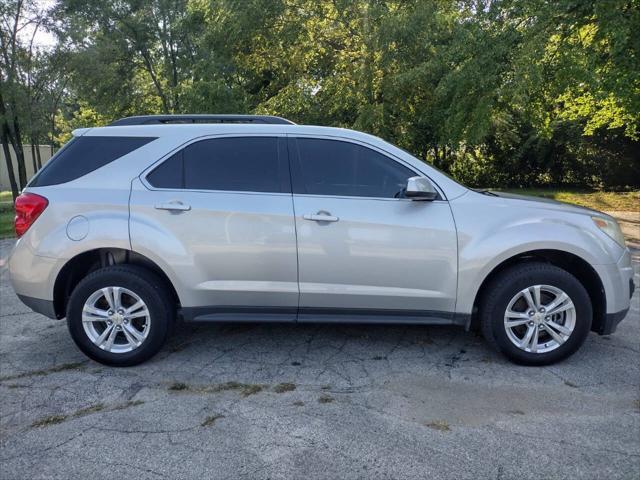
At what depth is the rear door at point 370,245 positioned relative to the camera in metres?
3.81

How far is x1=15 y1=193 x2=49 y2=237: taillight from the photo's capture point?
3.89 metres

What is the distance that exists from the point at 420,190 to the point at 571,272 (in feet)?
4.80

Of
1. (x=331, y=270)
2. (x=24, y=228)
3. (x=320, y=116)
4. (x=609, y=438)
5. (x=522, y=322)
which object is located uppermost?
(x=320, y=116)

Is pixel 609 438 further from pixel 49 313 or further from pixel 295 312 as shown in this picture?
pixel 49 313

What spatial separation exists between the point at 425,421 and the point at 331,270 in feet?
4.15

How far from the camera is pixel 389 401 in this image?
11.0 ft

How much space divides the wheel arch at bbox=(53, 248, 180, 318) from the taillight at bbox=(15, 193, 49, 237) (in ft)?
1.40

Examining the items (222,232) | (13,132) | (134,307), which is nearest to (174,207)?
(222,232)

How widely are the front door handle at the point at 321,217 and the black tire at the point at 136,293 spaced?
4.05ft

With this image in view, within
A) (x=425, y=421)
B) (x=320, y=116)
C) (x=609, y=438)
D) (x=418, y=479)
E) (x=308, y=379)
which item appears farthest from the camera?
(x=320, y=116)

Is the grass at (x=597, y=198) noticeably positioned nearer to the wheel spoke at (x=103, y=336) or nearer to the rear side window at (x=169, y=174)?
the rear side window at (x=169, y=174)

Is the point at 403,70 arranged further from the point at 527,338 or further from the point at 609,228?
the point at 527,338

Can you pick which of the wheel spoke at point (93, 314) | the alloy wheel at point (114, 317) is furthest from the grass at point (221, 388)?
the wheel spoke at point (93, 314)

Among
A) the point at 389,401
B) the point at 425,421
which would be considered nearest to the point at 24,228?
the point at 389,401
